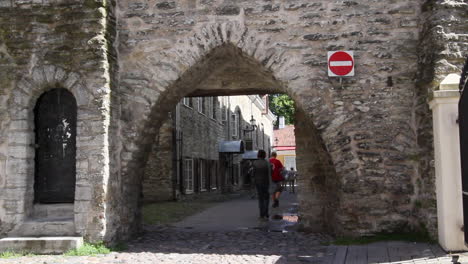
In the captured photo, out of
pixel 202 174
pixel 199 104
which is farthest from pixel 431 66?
pixel 202 174

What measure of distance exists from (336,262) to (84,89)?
3.70 m

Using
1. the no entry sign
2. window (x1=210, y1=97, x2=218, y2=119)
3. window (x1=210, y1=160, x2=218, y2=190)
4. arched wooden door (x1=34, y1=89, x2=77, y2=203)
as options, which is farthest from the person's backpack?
arched wooden door (x1=34, y1=89, x2=77, y2=203)

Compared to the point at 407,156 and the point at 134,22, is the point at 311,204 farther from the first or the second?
the point at 134,22

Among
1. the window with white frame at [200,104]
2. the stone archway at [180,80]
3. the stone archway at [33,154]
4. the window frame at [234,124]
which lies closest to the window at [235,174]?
the window frame at [234,124]

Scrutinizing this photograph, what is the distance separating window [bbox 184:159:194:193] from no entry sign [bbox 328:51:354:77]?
1023cm

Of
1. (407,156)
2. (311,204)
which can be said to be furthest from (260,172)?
(407,156)

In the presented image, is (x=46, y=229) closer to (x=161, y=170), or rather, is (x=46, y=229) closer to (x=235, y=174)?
(x=161, y=170)

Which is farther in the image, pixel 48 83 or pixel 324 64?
pixel 324 64

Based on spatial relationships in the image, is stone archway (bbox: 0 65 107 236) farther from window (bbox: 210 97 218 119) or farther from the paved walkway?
window (bbox: 210 97 218 119)

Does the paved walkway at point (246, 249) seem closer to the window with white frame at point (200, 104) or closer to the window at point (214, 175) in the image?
the window with white frame at point (200, 104)

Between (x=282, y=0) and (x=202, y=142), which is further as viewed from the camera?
(x=202, y=142)

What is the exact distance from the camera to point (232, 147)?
70.7ft

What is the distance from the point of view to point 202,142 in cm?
1900

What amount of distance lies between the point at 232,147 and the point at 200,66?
1420 centimetres
